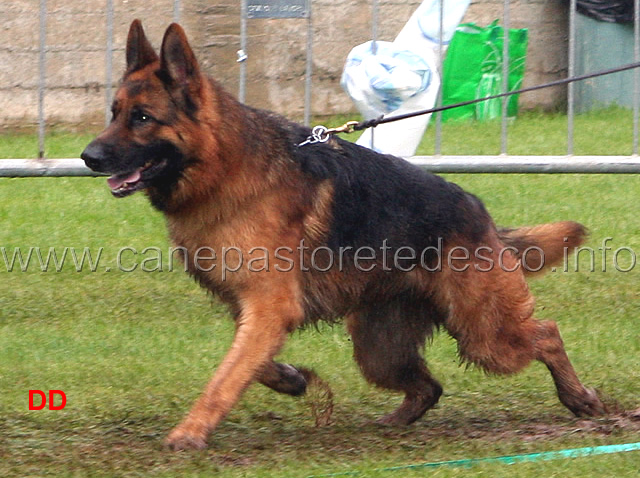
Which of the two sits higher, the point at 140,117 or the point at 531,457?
the point at 140,117

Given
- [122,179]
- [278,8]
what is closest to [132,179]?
[122,179]

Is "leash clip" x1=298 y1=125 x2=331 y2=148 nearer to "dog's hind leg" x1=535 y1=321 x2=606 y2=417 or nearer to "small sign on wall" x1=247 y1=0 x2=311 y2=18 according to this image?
"dog's hind leg" x1=535 y1=321 x2=606 y2=417

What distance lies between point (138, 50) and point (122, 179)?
53cm

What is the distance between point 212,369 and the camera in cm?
566

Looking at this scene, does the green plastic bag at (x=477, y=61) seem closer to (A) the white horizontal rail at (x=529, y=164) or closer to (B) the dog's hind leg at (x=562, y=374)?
(A) the white horizontal rail at (x=529, y=164)

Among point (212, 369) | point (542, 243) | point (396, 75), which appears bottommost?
point (212, 369)

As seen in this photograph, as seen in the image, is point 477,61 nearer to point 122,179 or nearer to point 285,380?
point 285,380

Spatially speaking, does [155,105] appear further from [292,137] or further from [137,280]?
[137,280]

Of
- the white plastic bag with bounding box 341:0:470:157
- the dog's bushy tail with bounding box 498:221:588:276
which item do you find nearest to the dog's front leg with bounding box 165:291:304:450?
the dog's bushy tail with bounding box 498:221:588:276

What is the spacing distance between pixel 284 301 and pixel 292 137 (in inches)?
27.6

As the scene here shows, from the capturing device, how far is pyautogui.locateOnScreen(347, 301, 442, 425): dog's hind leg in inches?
191

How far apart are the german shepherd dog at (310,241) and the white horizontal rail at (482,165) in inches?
38.7

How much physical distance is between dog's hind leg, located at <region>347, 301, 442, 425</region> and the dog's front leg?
0.66m

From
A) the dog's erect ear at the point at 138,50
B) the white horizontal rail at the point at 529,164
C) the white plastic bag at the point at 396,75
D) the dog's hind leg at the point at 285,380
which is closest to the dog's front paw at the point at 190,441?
the dog's hind leg at the point at 285,380
